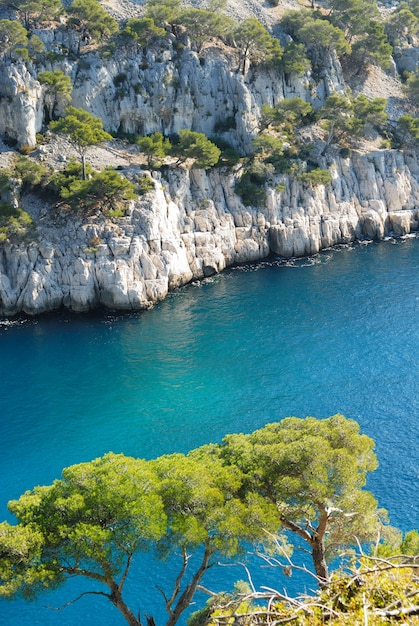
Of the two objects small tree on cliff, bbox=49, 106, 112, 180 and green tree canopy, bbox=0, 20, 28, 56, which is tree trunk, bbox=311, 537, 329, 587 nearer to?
small tree on cliff, bbox=49, 106, 112, 180

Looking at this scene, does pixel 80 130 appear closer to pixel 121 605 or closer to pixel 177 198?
pixel 177 198

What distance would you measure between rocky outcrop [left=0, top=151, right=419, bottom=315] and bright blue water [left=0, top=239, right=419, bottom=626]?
3.18 m

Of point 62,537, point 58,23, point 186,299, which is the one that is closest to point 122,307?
point 186,299

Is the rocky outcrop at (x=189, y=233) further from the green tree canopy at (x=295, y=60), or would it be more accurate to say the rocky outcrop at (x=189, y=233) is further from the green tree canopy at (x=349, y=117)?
the green tree canopy at (x=295, y=60)

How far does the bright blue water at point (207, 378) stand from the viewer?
31500 mm

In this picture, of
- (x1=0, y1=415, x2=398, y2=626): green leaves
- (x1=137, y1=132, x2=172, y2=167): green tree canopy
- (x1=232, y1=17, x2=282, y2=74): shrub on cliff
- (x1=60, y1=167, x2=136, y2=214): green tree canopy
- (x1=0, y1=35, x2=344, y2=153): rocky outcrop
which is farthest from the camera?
(x1=232, y1=17, x2=282, y2=74): shrub on cliff

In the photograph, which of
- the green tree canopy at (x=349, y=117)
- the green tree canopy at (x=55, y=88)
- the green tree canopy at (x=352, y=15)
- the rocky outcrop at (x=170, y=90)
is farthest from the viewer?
the green tree canopy at (x=352, y=15)

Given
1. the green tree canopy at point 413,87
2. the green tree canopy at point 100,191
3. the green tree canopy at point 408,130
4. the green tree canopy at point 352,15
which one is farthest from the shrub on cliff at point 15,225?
the green tree canopy at point 352,15

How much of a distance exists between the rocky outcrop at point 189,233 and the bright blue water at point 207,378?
10.4ft

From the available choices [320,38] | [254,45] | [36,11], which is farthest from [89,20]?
[320,38]

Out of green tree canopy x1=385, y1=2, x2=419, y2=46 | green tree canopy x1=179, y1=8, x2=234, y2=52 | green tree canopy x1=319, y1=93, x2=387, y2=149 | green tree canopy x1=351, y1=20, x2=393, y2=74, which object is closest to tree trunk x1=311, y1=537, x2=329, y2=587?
green tree canopy x1=319, y1=93, x2=387, y2=149

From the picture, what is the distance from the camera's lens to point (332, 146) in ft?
266

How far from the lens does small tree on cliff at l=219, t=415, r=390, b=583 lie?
1877 centimetres

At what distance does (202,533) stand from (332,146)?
7449cm
